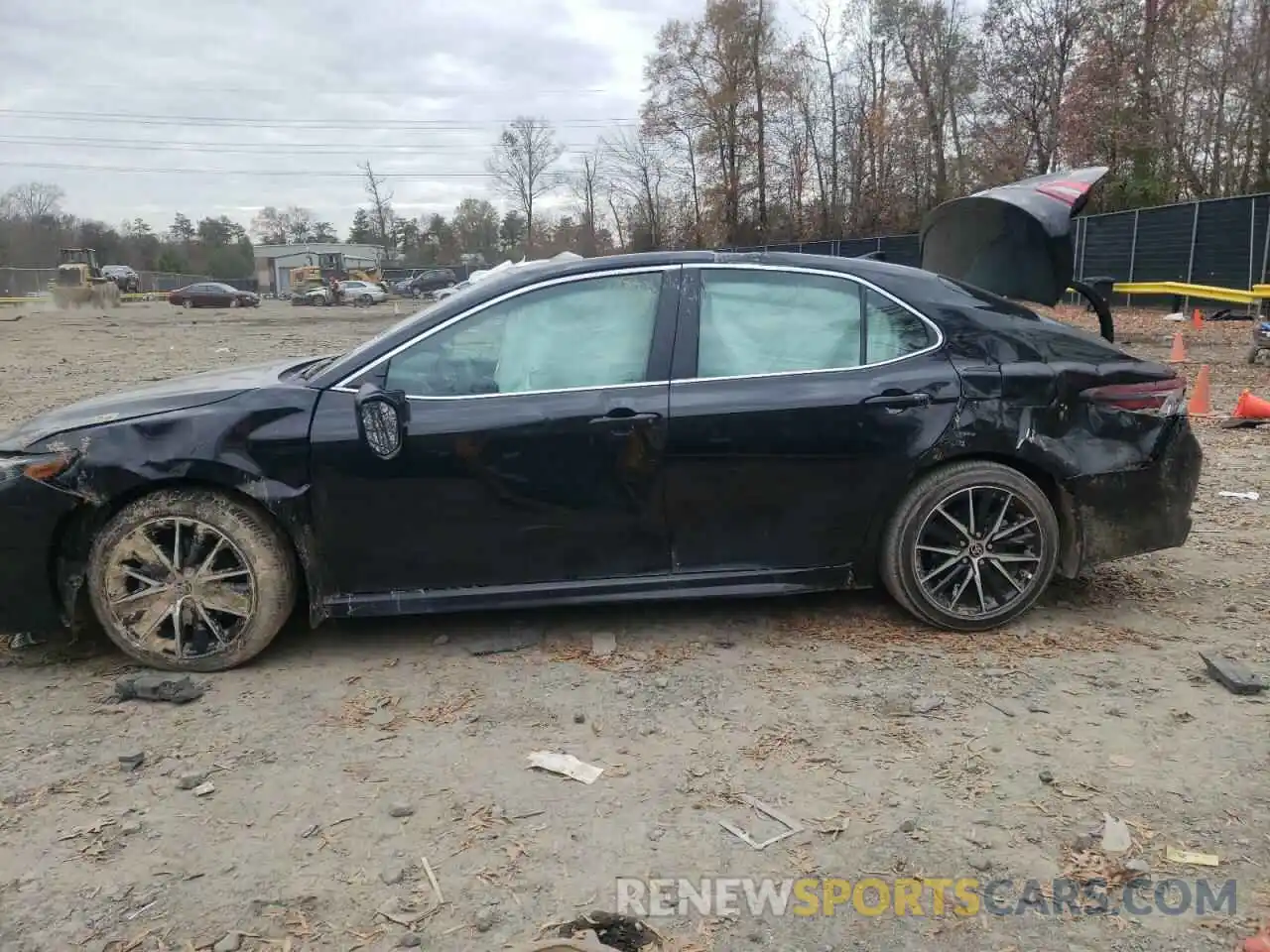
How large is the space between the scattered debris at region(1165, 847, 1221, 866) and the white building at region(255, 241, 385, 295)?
77.7 meters

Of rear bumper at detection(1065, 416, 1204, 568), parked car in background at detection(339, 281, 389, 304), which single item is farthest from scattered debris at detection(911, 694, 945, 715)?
parked car in background at detection(339, 281, 389, 304)

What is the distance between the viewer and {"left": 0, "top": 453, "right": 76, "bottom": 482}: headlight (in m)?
3.58

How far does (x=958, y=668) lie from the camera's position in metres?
3.70

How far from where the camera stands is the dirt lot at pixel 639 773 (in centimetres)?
239

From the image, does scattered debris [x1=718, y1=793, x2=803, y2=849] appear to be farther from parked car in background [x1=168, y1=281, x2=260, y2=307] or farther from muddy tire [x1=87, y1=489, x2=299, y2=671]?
parked car in background [x1=168, y1=281, x2=260, y2=307]

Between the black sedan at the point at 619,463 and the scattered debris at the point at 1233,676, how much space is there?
61cm

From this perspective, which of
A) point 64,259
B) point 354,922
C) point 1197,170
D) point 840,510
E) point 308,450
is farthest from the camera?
point 64,259

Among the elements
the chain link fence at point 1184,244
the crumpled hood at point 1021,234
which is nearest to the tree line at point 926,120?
the chain link fence at point 1184,244

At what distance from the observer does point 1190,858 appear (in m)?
2.53

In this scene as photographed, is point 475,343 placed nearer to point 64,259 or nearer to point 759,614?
point 759,614

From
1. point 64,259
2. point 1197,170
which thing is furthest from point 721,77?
point 64,259

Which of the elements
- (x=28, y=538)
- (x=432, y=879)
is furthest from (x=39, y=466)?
(x=432, y=879)

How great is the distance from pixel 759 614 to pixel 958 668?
0.92 meters

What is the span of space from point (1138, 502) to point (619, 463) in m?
2.22
